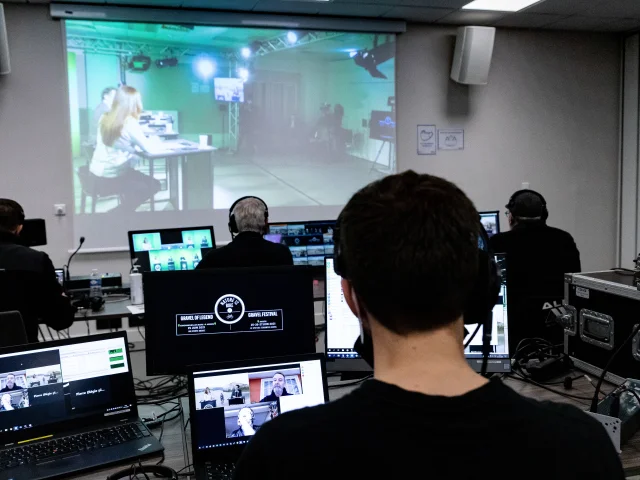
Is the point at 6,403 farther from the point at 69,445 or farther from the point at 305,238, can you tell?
the point at 305,238

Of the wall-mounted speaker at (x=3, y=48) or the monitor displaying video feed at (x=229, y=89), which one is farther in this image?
the monitor displaying video feed at (x=229, y=89)

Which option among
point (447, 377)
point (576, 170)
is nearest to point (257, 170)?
point (576, 170)

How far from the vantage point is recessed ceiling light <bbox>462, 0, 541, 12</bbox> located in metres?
5.36

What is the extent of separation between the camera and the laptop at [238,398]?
5.34 ft

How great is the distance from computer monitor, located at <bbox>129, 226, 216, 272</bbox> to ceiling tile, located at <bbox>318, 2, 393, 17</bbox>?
2303 mm

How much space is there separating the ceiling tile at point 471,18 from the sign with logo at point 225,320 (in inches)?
172

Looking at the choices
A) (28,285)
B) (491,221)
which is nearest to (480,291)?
(28,285)

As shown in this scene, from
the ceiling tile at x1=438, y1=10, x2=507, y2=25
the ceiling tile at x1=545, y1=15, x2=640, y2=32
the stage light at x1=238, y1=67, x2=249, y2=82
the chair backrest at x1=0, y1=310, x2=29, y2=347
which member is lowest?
the chair backrest at x1=0, y1=310, x2=29, y2=347

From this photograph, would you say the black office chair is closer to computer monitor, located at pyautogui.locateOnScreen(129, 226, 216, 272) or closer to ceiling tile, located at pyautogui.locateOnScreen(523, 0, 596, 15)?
computer monitor, located at pyautogui.locateOnScreen(129, 226, 216, 272)

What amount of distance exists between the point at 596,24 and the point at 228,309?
5.57 m

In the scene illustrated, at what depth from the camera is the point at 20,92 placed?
5.02 meters

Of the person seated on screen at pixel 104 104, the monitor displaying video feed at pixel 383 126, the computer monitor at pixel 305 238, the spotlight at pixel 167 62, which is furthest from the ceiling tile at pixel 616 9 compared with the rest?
the person seated on screen at pixel 104 104

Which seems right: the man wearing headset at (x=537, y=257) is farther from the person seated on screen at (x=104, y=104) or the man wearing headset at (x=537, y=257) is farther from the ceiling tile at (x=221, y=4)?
the person seated on screen at (x=104, y=104)

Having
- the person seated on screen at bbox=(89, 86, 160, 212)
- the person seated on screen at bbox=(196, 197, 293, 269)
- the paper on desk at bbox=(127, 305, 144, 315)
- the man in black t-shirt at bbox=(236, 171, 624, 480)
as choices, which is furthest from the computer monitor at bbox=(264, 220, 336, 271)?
the man in black t-shirt at bbox=(236, 171, 624, 480)
